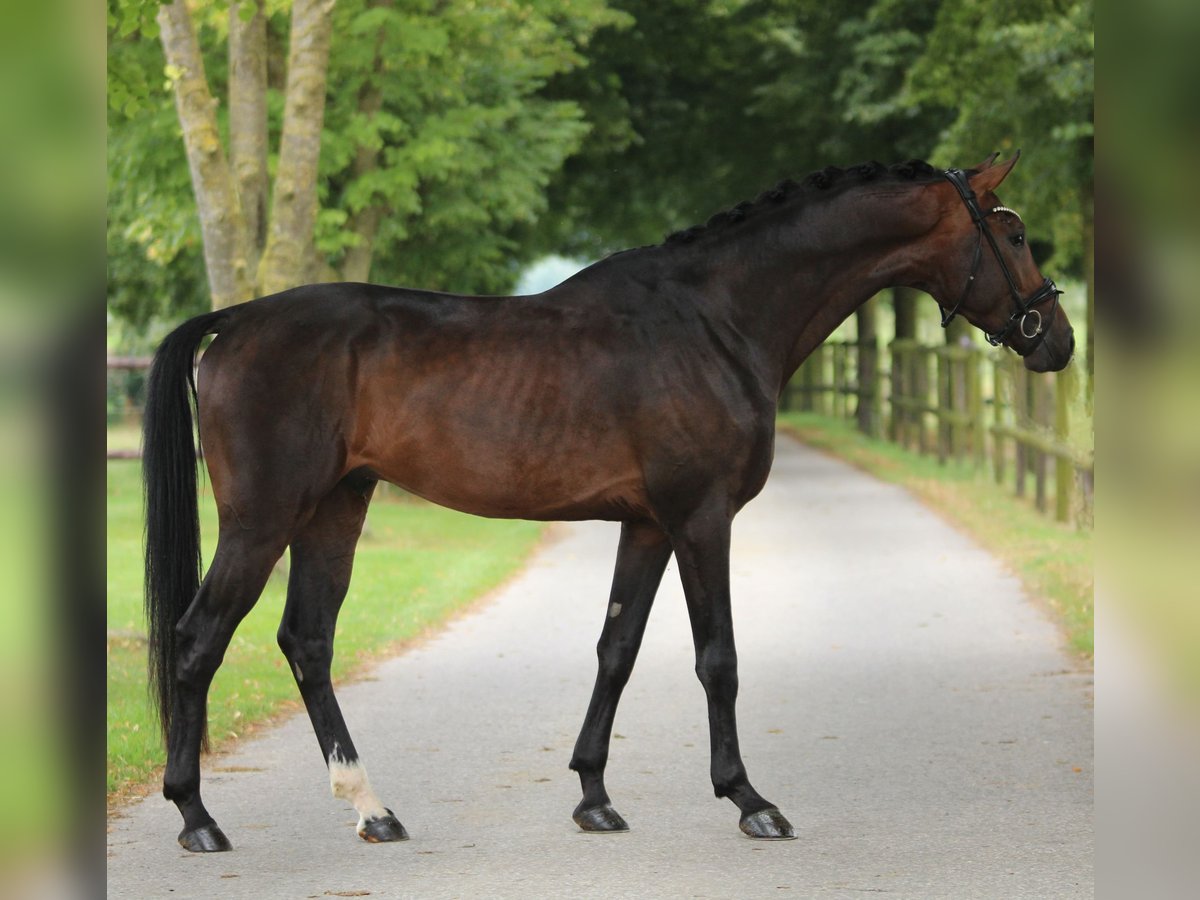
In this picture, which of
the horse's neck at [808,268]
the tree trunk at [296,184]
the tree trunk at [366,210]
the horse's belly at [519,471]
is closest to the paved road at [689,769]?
the horse's belly at [519,471]

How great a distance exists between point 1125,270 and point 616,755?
4701 mm

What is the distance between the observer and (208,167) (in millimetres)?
12086

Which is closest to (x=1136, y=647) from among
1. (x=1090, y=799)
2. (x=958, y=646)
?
(x=1090, y=799)

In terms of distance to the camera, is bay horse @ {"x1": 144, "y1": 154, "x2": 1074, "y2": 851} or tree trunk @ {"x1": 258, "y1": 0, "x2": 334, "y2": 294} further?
tree trunk @ {"x1": 258, "y1": 0, "x2": 334, "y2": 294}

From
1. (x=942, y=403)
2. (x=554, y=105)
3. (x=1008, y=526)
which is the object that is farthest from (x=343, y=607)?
(x=942, y=403)

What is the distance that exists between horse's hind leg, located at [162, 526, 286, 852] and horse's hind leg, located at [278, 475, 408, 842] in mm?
344

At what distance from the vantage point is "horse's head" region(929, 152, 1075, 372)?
A: 5.91 m

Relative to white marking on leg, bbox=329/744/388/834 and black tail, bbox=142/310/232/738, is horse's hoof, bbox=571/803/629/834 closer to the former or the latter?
white marking on leg, bbox=329/744/388/834

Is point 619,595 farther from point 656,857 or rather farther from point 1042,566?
point 1042,566

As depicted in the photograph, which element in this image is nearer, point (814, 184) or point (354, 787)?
point (354, 787)

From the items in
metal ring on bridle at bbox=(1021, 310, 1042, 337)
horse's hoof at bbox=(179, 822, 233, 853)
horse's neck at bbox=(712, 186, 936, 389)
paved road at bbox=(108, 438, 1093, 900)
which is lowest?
paved road at bbox=(108, 438, 1093, 900)

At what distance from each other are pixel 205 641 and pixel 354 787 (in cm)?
74

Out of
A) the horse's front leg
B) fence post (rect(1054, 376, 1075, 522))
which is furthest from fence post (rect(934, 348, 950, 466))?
the horse's front leg

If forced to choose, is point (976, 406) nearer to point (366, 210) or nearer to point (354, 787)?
point (366, 210)
